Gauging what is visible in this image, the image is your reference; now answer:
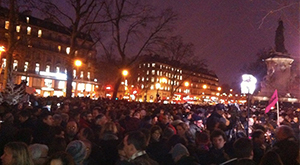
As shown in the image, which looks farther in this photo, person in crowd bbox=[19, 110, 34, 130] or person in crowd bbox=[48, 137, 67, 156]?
person in crowd bbox=[19, 110, 34, 130]

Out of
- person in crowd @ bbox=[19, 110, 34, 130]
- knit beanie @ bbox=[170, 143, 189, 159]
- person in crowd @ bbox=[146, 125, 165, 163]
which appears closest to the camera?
knit beanie @ bbox=[170, 143, 189, 159]

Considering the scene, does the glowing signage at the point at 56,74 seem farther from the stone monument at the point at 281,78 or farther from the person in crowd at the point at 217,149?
the person in crowd at the point at 217,149

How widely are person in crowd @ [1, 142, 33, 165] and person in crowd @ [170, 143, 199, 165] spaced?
214 cm

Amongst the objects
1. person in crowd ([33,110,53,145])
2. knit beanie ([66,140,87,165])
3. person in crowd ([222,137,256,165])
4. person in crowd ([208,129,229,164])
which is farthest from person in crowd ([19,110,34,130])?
person in crowd ([222,137,256,165])

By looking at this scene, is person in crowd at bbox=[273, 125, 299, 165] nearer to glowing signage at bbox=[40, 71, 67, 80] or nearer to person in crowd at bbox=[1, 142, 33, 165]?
person in crowd at bbox=[1, 142, 33, 165]

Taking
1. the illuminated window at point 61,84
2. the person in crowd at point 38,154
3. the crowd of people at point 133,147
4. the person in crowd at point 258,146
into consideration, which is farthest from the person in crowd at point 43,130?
the illuminated window at point 61,84

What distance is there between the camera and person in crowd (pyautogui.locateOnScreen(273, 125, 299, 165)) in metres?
4.97

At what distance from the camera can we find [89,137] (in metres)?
5.56

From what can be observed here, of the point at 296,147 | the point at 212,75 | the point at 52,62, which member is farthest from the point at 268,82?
the point at 212,75

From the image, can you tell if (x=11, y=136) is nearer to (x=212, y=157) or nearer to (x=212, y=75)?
(x=212, y=157)

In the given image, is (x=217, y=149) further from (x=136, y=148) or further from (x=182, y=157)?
(x=136, y=148)

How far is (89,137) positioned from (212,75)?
166 metres

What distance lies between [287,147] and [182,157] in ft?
6.08

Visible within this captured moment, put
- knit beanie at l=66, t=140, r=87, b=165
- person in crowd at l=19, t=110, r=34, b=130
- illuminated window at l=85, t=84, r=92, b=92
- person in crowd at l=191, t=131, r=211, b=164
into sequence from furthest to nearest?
illuminated window at l=85, t=84, r=92, b=92 → person in crowd at l=19, t=110, r=34, b=130 → person in crowd at l=191, t=131, r=211, b=164 → knit beanie at l=66, t=140, r=87, b=165
